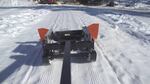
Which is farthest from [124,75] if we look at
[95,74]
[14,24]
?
[14,24]

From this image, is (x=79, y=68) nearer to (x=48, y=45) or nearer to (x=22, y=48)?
(x=48, y=45)

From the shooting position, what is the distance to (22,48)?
8.09 metres

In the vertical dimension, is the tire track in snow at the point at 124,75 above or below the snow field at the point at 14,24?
above

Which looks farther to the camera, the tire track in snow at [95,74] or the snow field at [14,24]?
the snow field at [14,24]

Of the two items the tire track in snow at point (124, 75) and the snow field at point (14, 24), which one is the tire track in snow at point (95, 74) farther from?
the snow field at point (14, 24)

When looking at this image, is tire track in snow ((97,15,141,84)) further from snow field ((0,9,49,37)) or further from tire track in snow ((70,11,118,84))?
snow field ((0,9,49,37))

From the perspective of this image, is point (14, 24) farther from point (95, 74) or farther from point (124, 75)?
point (124, 75)

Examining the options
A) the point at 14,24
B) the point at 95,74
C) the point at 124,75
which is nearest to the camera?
the point at 124,75

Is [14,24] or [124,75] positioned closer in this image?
[124,75]

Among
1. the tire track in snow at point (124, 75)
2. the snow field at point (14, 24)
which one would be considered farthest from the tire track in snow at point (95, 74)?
the snow field at point (14, 24)

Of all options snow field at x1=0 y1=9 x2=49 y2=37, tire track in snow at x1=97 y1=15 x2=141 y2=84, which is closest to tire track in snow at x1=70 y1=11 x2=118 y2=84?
tire track in snow at x1=97 y1=15 x2=141 y2=84

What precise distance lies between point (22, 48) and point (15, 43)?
0.99 m

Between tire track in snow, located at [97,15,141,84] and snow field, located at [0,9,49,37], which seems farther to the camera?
snow field, located at [0,9,49,37]

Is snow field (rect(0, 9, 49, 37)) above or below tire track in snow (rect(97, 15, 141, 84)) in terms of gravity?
below
